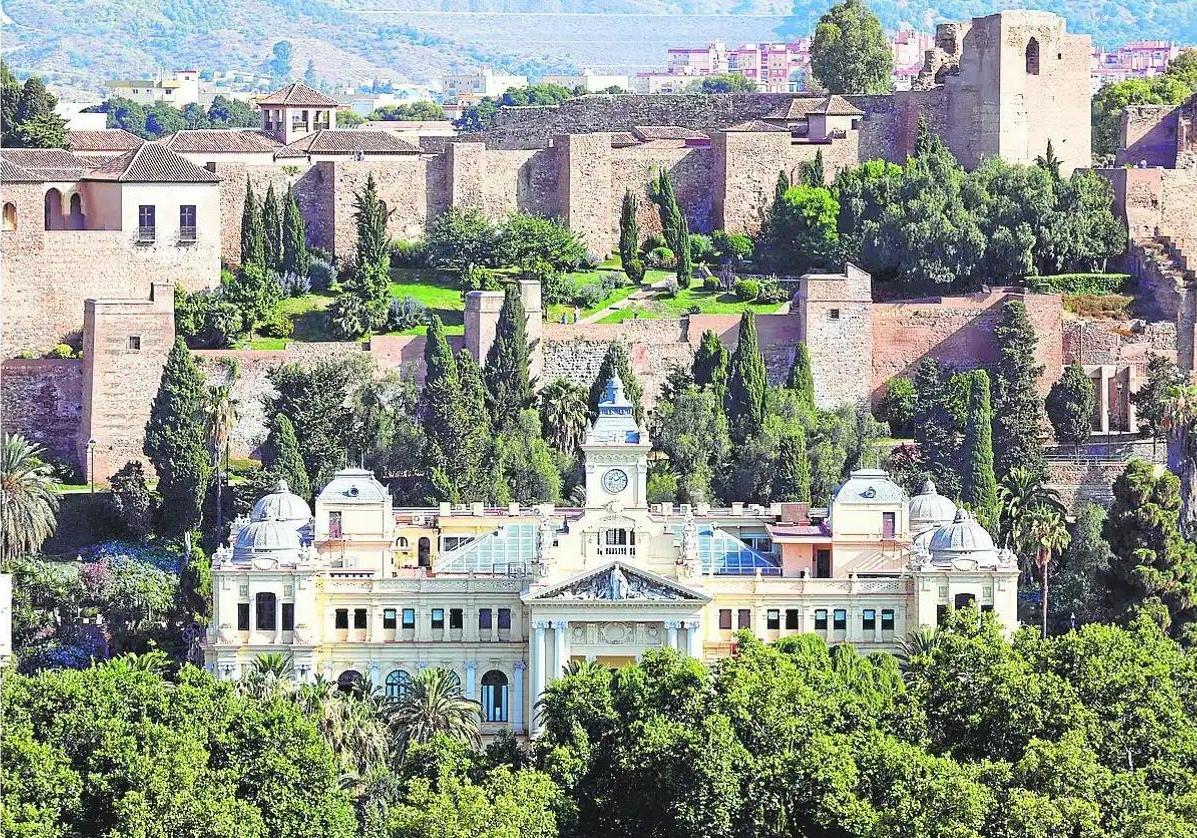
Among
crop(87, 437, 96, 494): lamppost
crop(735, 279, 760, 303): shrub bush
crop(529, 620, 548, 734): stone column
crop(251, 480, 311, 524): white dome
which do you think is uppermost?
crop(735, 279, 760, 303): shrub bush

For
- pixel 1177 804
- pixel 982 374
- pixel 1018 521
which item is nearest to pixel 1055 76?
pixel 982 374

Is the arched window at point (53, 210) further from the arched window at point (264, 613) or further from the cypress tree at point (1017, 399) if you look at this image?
the cypress tree at point (1017, 399)

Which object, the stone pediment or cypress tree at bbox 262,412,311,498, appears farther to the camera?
cypress tree at bbox 262,412,311,498

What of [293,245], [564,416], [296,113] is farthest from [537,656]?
[296,113]

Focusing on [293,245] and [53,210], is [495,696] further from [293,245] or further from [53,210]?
[53,210]

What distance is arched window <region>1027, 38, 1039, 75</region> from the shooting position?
92.6 meters

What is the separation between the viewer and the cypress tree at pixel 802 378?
3225 inches

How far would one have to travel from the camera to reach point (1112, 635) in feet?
195

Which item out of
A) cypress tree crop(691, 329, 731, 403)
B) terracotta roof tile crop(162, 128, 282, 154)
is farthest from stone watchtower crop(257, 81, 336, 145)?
cypress tree crop(691, 329, 731, 403)

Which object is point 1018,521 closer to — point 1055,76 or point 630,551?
point 630,551

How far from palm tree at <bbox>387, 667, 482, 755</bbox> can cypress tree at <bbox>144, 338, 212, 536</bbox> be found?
14355mm

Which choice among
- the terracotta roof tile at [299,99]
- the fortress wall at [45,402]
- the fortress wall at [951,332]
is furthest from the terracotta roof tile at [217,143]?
the fortress wall at [951,332]

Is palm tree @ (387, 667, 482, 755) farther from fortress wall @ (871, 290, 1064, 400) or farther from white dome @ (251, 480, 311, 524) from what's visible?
fortress wall @ (871, 290, 1064, 400)

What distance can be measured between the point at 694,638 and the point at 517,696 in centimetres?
312
